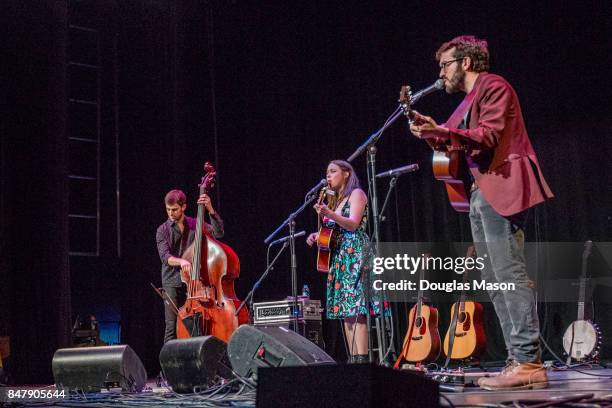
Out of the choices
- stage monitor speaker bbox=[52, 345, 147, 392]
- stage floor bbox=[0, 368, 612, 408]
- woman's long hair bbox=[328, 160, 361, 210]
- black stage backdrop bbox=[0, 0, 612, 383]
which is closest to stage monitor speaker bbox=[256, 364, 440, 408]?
stage floor bbox=[0, 368, 612, 408]

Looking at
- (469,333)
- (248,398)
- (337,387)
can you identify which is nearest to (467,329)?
(469,333)

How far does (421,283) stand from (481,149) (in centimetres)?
357

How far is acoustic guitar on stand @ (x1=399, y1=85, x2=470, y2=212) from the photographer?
10.6 ft

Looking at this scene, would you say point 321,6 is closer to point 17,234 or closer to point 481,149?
point 17,234

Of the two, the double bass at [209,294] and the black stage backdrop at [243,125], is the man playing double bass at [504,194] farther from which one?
the black stage backdrop at [243,125]

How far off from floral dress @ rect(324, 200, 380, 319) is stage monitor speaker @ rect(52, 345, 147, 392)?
1346 mm

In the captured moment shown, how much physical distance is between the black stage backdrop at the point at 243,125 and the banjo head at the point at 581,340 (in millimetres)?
487

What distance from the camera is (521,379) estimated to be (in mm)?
3000

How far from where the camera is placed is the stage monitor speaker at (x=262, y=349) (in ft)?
10.4

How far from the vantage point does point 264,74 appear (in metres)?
7.97

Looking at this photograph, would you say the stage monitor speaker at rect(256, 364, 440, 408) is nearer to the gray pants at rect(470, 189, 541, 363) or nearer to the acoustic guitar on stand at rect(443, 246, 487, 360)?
the gray pants at rect(470, 189, 541, 363)

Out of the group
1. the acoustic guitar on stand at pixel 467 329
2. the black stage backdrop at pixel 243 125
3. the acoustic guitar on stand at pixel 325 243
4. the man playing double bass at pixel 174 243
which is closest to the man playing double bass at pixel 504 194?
the acoustic guitar on stand at pixel 325 243

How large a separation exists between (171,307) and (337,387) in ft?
13.0

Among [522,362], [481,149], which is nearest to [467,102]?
[481,149]
